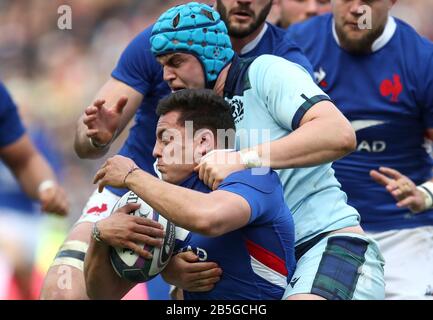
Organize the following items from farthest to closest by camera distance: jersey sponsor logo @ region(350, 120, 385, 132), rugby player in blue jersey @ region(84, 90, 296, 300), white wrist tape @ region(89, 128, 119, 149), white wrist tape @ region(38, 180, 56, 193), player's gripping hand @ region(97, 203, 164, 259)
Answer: jersey sponsor logo @ region(350, 120, 385, 132) < white wrist tape @ region(38, 180, 56, 193) < white wrist tape @ region(89, 128, 119, 149) < player's gripping hand @ region(97, 203, 164, 259) < rugby player in blue jersey @ region(84, 90, 296, 300)

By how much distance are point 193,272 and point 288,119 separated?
2.63 ft

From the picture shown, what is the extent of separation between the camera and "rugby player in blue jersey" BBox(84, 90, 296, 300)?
450cm

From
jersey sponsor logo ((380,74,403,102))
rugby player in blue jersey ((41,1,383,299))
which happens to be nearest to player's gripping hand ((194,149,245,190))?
rugby player in blue jersey ((41,1,383,299))

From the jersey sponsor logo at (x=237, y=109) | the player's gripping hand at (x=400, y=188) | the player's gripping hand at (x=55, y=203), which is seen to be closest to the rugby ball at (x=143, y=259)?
the jersey sponsor logo at (x=237, y=109)

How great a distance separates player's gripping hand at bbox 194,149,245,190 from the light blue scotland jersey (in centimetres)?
36

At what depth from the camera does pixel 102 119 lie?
16.8 feet

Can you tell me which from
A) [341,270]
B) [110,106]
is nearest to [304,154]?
[341,270]

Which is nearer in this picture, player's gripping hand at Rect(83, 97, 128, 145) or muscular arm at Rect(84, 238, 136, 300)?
muscular arm at Rect(84, 238, 136, 300)

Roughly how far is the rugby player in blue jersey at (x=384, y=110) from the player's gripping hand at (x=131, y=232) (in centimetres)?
220

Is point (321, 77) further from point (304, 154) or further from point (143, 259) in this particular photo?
point (143, 259)

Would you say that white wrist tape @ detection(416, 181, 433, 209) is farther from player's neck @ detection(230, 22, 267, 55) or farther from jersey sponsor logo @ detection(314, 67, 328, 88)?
player's neck @ detection(230, 22, 267, 55)

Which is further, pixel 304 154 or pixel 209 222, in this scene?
pixel 304 154

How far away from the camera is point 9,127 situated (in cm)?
663

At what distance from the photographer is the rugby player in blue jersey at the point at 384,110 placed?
655 cm
